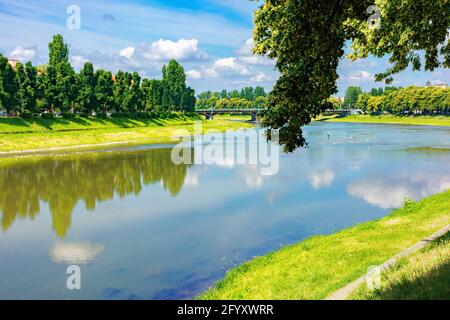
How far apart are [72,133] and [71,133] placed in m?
0.27

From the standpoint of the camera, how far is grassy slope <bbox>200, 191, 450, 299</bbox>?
1388 centimetres

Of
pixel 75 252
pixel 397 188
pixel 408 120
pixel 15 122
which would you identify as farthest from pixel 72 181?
pixel 408 120

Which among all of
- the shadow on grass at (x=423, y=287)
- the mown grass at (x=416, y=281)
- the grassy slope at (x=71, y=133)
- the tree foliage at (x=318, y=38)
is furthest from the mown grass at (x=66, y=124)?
the shadow on grass at (x=423, y=287)

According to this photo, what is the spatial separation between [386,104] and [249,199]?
580 ft

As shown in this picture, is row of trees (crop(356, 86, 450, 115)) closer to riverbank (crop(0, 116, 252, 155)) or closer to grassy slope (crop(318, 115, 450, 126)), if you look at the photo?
grassy slope (crop(318, 115, 450, 126))

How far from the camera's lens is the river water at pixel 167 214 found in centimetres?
1795

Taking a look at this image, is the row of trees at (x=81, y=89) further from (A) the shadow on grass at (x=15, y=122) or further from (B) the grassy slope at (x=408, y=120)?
(B) the grassy slope at (x=408, y=120)

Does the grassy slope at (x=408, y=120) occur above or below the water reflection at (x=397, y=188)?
above

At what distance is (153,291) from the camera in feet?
53.8

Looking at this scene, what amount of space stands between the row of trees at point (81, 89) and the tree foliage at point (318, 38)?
238 ft

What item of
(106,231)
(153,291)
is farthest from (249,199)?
(153,291)

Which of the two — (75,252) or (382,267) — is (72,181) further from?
(382,267)

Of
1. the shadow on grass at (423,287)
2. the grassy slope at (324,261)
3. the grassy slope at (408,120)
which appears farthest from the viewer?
the grassy slope at (408,120)
